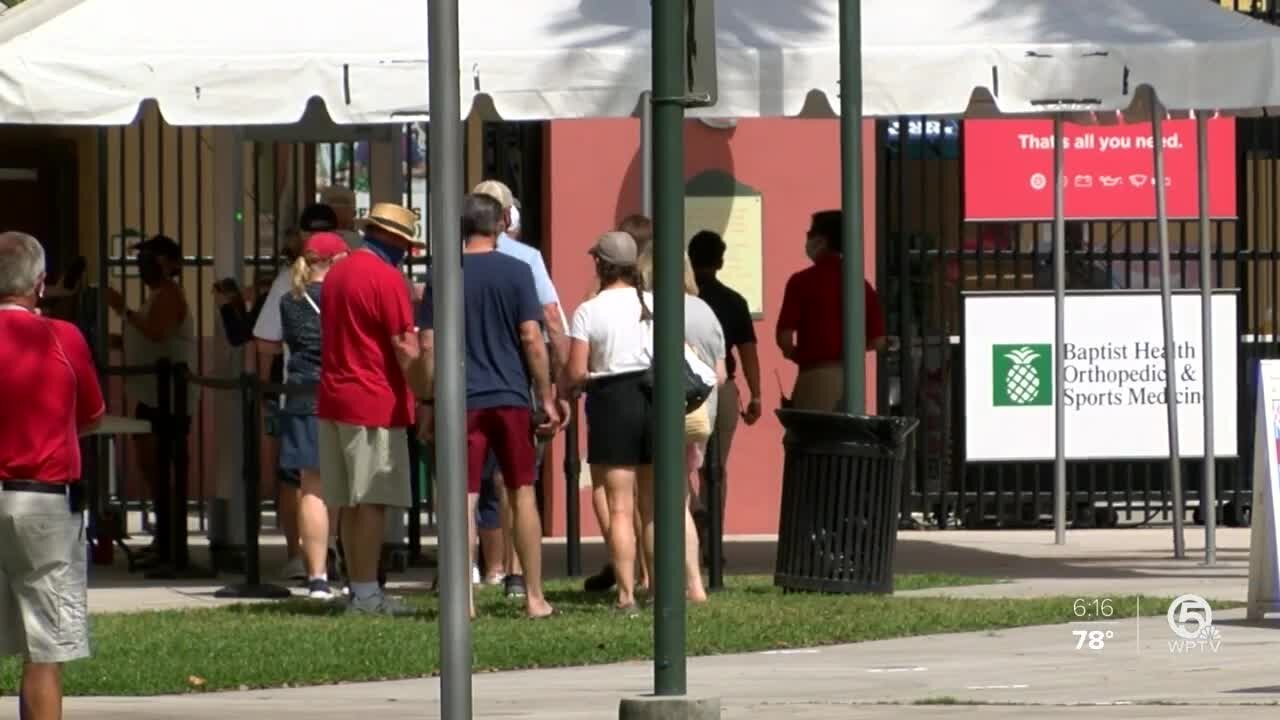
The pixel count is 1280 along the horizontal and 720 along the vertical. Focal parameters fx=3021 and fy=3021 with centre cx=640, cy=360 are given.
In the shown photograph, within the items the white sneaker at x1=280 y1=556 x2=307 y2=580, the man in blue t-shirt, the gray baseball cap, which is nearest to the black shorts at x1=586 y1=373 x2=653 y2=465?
the man in blue t-shirt

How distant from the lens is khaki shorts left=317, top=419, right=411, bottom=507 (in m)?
13.3

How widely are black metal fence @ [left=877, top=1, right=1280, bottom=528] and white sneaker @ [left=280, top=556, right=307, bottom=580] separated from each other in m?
5.45

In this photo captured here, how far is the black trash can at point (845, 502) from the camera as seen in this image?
1427cm

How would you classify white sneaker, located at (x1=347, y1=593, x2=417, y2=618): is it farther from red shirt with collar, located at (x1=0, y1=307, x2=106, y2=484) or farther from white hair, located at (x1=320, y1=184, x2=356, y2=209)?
red shirt with collar, located at (x1=0, y1=307, x2=106, y2=484)

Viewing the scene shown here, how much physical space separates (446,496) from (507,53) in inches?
289

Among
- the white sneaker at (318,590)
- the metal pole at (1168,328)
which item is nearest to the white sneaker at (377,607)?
the white sneaker at (318,590)

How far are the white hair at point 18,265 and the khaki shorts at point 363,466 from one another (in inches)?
169

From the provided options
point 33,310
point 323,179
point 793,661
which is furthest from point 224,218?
point 33,310

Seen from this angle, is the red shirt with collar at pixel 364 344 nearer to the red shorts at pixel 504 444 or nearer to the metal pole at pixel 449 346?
the red shorts at pixel 504 444

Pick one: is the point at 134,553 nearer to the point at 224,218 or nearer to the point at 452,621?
the point at 224,218

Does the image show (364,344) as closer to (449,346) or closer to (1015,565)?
(1015,565)

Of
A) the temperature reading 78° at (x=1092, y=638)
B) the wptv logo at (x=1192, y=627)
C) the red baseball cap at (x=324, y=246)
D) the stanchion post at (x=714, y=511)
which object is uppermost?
the red baseball cap at (x=324, y=246)

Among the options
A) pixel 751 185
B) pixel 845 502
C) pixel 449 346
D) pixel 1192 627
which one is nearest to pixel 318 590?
pixel 845 502

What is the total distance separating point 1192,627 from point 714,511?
9.15 ft
